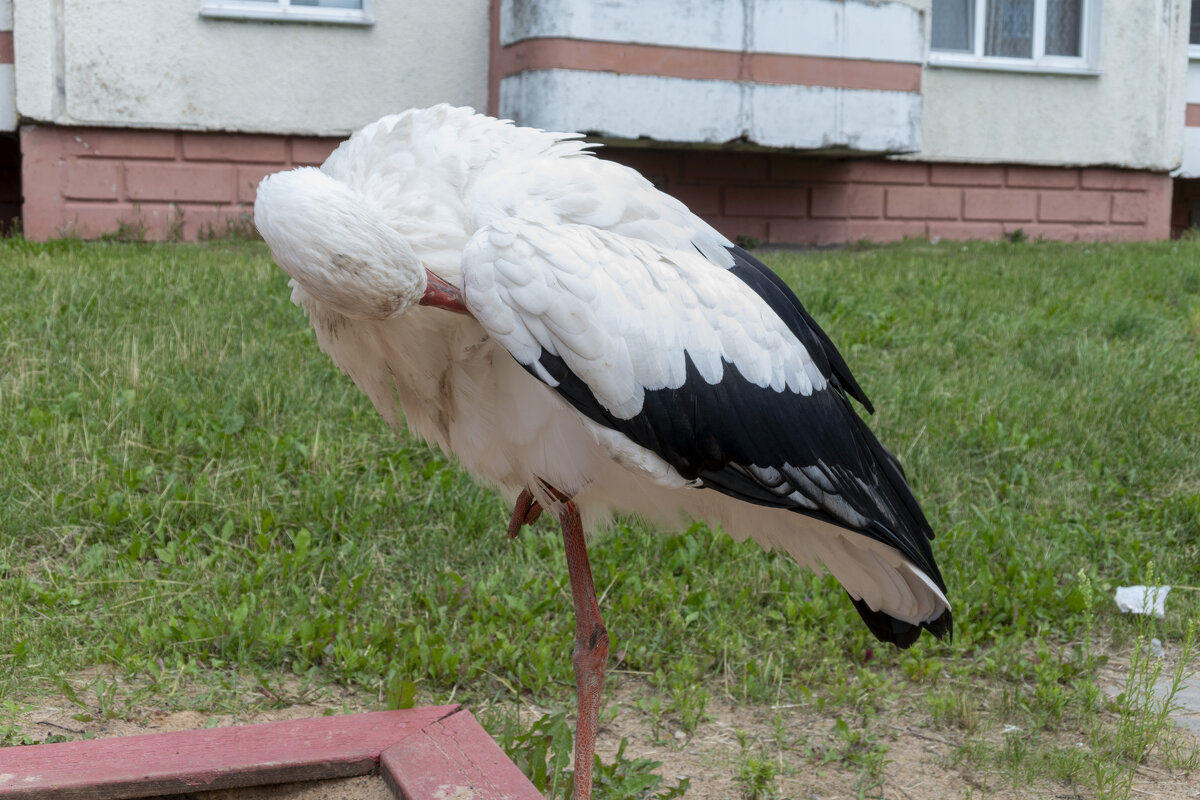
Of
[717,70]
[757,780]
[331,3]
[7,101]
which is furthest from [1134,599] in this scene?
[7,101]

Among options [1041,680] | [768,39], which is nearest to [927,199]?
[768,39]

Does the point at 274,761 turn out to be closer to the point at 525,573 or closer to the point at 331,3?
the point at 525,573

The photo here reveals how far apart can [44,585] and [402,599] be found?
43.9 inches

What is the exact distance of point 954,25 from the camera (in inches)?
435

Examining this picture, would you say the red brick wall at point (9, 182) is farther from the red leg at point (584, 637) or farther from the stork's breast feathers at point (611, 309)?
the stork's breast feathers at point (611, 309)

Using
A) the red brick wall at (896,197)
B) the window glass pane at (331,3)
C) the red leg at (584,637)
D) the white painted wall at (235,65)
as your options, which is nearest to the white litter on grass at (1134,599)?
the red leg at (584,637)

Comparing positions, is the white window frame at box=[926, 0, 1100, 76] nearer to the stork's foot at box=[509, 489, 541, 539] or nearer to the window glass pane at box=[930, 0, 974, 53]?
the window glass pane at box=[930, 0, 974, 53]

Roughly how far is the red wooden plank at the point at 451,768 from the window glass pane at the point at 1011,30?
10254 millimetres

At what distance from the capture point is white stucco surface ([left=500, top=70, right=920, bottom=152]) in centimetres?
886

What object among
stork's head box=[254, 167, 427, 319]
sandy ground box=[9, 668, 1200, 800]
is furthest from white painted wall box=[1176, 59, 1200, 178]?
stork's head box=[254, 167, 427, 319]

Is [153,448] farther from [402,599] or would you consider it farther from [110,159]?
[110,159]

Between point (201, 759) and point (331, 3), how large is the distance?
8.15 meters

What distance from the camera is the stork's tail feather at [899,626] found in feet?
9.66

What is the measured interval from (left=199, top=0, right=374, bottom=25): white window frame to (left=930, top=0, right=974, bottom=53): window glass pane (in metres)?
5.26
